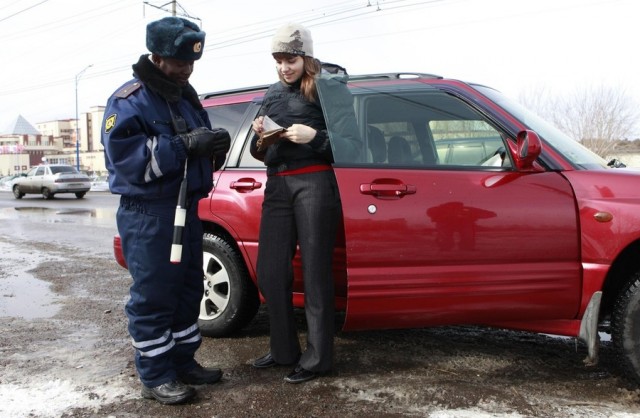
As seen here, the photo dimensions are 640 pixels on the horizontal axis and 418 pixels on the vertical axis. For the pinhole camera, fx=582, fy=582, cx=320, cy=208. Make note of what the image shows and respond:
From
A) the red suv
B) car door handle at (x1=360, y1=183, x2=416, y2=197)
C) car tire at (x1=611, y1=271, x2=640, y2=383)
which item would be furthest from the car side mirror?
car tire at (x1=611, y1=271, x2=640, y2=383)

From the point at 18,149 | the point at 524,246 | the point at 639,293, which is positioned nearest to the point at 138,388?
the point at 524,246

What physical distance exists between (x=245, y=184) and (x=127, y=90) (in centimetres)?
103

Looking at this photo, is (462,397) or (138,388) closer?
(462,397)

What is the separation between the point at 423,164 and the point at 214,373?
1.63 metres

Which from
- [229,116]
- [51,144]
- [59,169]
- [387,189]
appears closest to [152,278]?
[387,189]

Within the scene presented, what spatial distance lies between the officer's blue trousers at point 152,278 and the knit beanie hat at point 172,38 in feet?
2.41

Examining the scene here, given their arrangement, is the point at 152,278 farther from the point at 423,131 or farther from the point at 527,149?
the point at 527,149

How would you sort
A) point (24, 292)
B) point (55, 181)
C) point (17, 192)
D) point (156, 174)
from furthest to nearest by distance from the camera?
point (17, 192)
point (55, 181)
point (24, 292)
point (156, 174)

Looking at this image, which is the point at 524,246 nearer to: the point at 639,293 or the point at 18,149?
the point at 639,293

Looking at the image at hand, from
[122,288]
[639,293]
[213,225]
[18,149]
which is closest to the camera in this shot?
[639,293]

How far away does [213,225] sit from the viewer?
3908 millimetres

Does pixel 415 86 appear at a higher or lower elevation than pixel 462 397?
higher

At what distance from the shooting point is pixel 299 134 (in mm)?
3043

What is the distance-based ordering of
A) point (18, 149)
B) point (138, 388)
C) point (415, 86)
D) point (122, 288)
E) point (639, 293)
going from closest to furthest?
1. point (639, 293)
2. point (138, 388)
3. point (415, 86)
4. point (122, 288)
5. point (18, 149)
